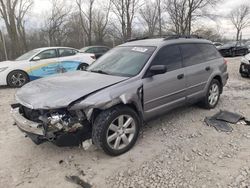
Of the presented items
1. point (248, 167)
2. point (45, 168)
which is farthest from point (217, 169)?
point (45, 168)

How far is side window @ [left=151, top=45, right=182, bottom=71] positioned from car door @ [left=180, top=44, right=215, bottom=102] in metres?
0.17

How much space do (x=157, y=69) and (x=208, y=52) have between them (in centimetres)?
209

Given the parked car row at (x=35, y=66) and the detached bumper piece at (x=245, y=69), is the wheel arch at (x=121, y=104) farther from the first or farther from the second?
the detached bumper piece at (x=245, y=69)

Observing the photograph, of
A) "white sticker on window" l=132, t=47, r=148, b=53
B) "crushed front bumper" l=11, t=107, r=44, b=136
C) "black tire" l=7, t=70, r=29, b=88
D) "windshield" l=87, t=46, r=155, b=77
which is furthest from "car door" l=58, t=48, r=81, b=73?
"crushed front bumper" l=11, t=107, r=44, b=136

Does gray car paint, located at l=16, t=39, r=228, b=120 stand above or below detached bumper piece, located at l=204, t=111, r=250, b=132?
above

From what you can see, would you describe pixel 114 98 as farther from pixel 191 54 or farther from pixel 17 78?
pixel 17 78

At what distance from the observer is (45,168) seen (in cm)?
322

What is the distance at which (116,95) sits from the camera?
3.27 metres

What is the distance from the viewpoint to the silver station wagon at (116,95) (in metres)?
3.02

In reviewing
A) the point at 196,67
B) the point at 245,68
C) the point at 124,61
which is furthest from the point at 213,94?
the point at 245,68

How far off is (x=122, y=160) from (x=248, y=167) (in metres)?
1.67

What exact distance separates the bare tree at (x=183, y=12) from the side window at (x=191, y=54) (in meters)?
24.8

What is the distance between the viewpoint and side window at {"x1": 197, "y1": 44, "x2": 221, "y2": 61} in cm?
503

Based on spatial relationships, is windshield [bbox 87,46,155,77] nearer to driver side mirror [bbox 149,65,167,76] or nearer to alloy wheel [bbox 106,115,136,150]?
driver side mirror [bbox 149,65,167,76]
